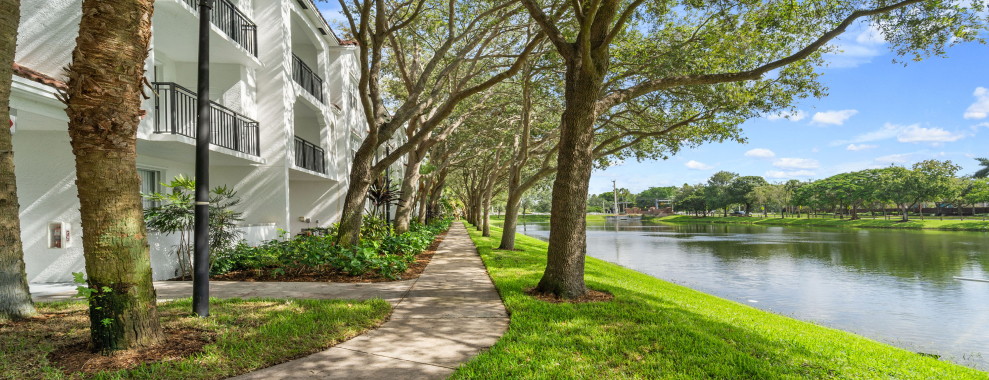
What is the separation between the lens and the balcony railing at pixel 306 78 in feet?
50.2

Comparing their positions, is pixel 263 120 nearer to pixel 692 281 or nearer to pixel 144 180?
pixel 144 180

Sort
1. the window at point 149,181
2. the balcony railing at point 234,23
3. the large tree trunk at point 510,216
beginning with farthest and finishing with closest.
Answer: the large tree trunk at point 510,216 → the balcony railing at point 234,23 → the window at point 149,181

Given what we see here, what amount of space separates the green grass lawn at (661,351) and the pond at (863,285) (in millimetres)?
4544

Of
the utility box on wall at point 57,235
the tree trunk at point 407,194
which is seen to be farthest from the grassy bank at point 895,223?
the utility box on wall at point 57,235

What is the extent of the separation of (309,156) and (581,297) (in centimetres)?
1187

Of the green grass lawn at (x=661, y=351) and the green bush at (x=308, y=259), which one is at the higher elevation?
the green bush at (x=308, y=259)

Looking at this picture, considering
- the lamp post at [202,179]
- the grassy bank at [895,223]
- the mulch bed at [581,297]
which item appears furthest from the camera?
the grassy bank at [895,223]

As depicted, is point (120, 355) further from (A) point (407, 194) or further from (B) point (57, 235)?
(A) point (407, 194)

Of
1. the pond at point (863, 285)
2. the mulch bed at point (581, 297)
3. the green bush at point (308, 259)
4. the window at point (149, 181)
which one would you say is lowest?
the pond at point (863, 285)

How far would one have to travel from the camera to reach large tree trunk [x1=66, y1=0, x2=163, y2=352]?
3.97 metres

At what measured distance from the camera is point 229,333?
4992 mm

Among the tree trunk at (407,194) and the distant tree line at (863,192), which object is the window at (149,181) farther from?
the distant tree line at (863,192)

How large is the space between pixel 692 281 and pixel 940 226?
4964 centimetres

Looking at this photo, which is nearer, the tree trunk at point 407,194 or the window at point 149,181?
the window at point 149,181
